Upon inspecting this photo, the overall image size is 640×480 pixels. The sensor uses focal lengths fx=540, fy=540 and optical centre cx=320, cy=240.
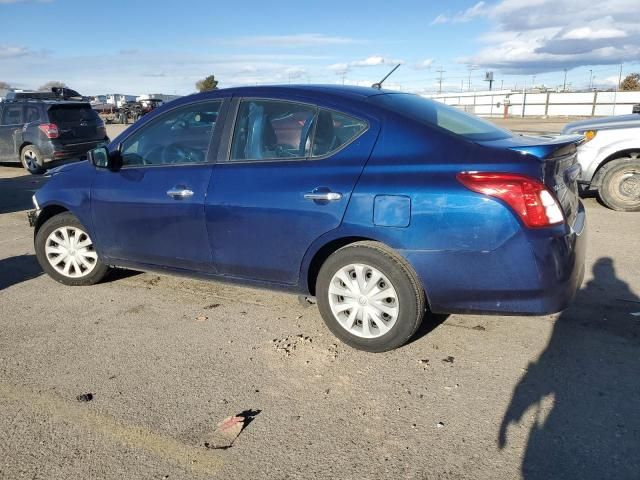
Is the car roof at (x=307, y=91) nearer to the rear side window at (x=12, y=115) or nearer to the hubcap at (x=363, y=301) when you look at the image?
the hubcap at (x=363, y=301)

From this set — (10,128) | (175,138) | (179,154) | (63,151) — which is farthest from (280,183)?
(10,128)

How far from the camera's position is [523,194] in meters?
2.98

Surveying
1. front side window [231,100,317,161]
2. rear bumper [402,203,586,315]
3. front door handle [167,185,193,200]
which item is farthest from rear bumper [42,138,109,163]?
rear bumper [402,203,586,315]

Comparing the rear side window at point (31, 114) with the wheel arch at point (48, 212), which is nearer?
the wheel arch at point (48, 212)

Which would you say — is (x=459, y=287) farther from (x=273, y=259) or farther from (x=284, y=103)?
(x=284, y=103)

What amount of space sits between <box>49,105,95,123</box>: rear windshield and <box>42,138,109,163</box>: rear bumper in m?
0.55

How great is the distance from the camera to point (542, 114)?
4000cm

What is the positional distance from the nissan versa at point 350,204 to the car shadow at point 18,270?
117 centimetres

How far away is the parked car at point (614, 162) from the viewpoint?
7.43 meters

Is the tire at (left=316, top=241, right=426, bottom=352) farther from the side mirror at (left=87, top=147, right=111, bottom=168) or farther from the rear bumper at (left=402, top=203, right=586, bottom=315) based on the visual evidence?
the side mirror at (left=87, top=147, right=111, bottom=168)

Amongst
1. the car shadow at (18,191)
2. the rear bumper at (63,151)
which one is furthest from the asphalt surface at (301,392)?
the rear bumper at (63,151)

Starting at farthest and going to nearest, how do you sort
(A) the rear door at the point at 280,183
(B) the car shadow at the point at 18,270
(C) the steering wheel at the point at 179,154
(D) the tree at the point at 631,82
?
(D) the tree at the point at 631,82, (B) the car shadow at the point at 18,270, (C) the steering wheel at the point at 179,154, (A) the rear door at the point at 280,183

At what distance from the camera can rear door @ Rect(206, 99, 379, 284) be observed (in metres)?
3.45

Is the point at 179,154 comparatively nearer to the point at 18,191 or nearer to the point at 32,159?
the point at 18,191
